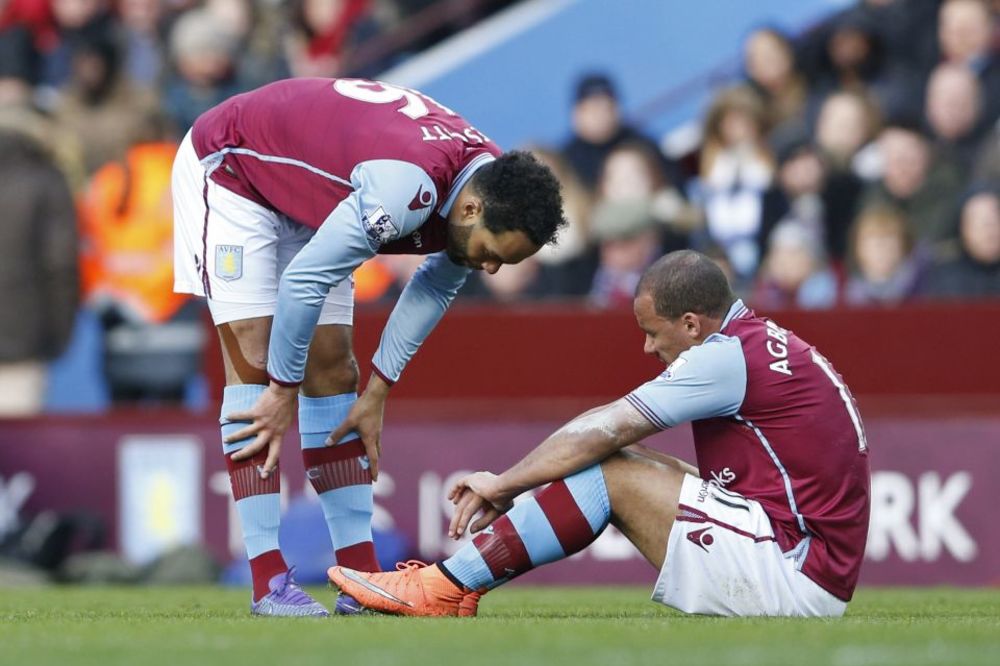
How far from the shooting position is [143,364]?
12984 millimetres

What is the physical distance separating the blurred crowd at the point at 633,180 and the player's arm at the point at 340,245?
5.30m

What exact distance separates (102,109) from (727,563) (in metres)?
8.88

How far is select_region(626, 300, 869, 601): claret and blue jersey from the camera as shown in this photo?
5.90 metres

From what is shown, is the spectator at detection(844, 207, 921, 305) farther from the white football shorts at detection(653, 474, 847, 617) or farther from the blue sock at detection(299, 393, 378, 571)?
the white football shorts at detection(653, 474, 847, 617)

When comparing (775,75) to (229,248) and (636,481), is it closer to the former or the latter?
(229,248)

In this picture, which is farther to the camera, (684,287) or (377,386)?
(377,386)

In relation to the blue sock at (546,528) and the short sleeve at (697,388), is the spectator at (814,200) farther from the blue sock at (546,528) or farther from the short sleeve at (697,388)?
the blue sock at (546,528)

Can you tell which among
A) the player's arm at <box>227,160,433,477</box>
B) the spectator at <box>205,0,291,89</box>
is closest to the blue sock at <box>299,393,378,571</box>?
the player's arm at <box>227,160,433,477</box>

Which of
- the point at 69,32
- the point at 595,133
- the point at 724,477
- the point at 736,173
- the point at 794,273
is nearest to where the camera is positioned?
the point at 724,477

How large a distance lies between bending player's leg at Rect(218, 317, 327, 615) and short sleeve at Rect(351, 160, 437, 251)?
66cm

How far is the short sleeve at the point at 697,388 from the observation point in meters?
5.85

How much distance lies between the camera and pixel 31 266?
500 inches

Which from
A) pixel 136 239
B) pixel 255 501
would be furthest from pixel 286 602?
pixel 136 239

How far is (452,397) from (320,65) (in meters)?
4.24
